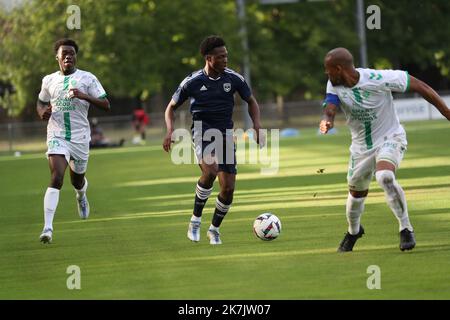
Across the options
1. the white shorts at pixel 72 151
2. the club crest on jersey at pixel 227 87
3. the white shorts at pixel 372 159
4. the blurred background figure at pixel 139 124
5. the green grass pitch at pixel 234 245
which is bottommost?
the green grass pitch at pixel 234 245

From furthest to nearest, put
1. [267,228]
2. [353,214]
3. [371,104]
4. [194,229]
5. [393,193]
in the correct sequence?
[194,229]
[267,228]
[353,214]
[371,104]
[393,193]

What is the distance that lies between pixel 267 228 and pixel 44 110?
360cm

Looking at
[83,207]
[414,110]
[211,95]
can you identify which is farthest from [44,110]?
[414,110]

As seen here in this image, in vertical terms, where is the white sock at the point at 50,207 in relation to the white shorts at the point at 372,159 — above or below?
below

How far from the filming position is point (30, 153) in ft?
152

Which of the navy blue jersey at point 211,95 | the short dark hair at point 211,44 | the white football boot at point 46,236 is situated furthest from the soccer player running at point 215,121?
the white football boot at point 46,236

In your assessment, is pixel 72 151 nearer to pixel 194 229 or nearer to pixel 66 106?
pixel 66 106

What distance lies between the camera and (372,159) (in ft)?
38.2

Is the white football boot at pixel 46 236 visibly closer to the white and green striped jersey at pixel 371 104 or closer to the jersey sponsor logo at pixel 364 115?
the white and green striped jersey at pixel 371 104

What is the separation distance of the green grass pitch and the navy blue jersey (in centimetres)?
150

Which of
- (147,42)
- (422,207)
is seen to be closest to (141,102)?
(147,42)

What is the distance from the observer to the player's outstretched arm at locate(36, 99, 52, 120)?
14492 mm

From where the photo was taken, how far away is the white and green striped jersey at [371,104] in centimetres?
1148

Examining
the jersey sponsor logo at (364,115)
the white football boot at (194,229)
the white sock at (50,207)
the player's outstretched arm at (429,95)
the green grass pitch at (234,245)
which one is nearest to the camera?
the green grass pitch at (234,245)
